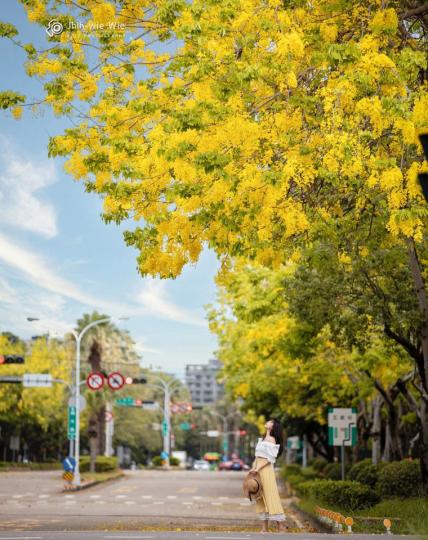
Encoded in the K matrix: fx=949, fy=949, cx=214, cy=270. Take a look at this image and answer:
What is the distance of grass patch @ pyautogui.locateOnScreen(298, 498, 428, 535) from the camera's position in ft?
52.1

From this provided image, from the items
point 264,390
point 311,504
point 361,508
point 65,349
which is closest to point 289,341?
point 311,504

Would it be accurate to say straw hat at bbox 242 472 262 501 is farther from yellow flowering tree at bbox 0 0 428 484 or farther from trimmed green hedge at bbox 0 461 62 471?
trimmed green hedge at bbox 0 461 62 471

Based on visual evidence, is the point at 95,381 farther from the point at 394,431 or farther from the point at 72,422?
the point at 394,431

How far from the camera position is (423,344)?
19.1 metres

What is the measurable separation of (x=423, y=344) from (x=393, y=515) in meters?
3.45

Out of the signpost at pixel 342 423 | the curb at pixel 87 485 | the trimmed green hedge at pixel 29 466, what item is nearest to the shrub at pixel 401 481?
the signpost at pixel 342 423

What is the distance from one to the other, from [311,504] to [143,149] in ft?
42.8

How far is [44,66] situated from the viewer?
42.7 ft

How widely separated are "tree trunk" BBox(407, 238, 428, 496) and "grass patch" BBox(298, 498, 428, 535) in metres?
0.86

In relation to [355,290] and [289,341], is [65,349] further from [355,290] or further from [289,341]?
[355,290]

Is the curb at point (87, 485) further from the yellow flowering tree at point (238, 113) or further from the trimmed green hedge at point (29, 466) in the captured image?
the yellow flowering tree at point (238, 113)

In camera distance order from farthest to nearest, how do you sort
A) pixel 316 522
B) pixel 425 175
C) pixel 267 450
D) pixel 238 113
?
pixel 316 522 < pixel 267 450 < pixel 238 113 < pixel 425 175

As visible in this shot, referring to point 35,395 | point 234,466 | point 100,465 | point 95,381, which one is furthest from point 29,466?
point 95,381

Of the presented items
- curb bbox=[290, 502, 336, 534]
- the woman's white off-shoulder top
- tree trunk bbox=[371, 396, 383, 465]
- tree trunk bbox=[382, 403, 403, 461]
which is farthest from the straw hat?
tree trunk bbox=[371, 396, 383, 465]
